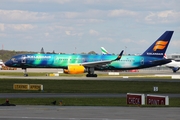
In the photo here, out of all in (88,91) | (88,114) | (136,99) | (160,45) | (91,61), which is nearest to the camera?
Answer: (88,114)

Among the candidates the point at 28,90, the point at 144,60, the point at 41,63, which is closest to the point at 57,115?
the point at 28,90

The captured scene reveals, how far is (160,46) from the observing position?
96312 millimetres

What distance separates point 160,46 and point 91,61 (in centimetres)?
1395

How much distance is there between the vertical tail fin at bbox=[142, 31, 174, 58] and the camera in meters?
96.1

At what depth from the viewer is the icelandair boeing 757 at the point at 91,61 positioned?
90250 mm

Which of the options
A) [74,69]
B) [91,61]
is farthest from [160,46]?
[74,69]

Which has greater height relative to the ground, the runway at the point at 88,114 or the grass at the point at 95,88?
the runway at the point at 88,114

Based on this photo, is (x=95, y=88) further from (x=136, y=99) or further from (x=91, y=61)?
(x=91, y=61)

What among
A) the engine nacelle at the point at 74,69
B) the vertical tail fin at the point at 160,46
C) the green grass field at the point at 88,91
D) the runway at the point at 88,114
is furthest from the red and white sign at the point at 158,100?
the vertical tail fin at the point at 160,46

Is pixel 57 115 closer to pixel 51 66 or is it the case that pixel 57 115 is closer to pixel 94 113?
pixel 94 113

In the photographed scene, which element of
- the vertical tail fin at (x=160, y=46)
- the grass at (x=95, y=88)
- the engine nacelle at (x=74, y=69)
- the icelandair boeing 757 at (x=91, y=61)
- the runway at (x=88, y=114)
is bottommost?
the grass at (x=95, y=88)

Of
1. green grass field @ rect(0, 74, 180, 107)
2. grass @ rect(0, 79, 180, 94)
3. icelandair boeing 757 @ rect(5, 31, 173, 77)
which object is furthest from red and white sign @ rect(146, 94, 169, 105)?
icelandair boeing 757 @ rect(5, 31, 173, 77)

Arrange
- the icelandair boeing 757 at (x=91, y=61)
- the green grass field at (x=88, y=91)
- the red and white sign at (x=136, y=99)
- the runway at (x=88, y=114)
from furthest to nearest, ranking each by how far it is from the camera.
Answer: the icelandair boeing 757 at (x=91, y=61) → the green grass field at (x=88, y=91) → the red and white sign at (x=136, y=99) → the runway at (x=88, y=114)

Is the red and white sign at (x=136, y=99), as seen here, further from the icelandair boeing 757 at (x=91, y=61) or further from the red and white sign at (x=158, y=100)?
the icelandair boeing 757 at (x=91, y=61)
